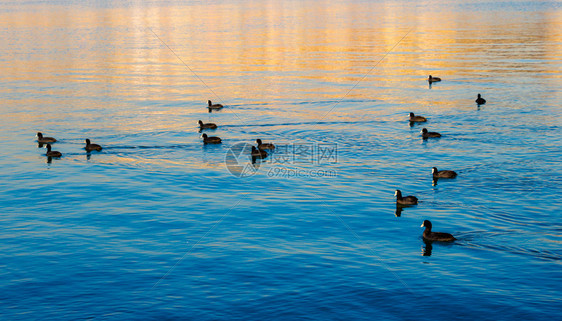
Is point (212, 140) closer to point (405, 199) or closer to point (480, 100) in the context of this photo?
point (405, 199)

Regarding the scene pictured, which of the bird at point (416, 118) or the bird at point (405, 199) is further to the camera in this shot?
the bird at point (416, 118)

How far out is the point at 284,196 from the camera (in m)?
31.8

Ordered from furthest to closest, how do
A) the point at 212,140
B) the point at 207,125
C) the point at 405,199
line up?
the point at 207,125 < the point at 212,140 < the point at 405,199

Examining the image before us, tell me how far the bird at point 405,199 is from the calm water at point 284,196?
0.52 metres

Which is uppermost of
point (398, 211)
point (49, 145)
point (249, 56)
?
point (249, 56)

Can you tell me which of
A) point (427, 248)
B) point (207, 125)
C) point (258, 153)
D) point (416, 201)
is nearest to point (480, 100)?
point (258, 153)

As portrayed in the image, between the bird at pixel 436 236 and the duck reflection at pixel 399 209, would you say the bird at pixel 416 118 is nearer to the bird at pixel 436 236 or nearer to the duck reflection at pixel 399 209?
the duck reflection at pixel 399 209

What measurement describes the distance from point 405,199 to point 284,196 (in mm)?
6217

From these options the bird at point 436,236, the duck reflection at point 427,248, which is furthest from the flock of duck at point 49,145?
the duck reflection at point 427,248

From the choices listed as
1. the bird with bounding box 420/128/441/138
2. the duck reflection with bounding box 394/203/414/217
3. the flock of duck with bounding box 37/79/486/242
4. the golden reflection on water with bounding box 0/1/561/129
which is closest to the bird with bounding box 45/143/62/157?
Result: the flock of duck with bounding box 37/79/486/242

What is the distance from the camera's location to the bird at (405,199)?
29.3 meters

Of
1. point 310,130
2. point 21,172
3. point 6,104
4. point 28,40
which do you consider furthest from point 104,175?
point 28,40

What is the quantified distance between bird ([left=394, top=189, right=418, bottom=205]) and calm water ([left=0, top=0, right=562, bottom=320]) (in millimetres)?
520

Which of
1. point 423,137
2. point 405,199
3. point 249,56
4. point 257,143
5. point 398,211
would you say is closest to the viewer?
point 398,211
